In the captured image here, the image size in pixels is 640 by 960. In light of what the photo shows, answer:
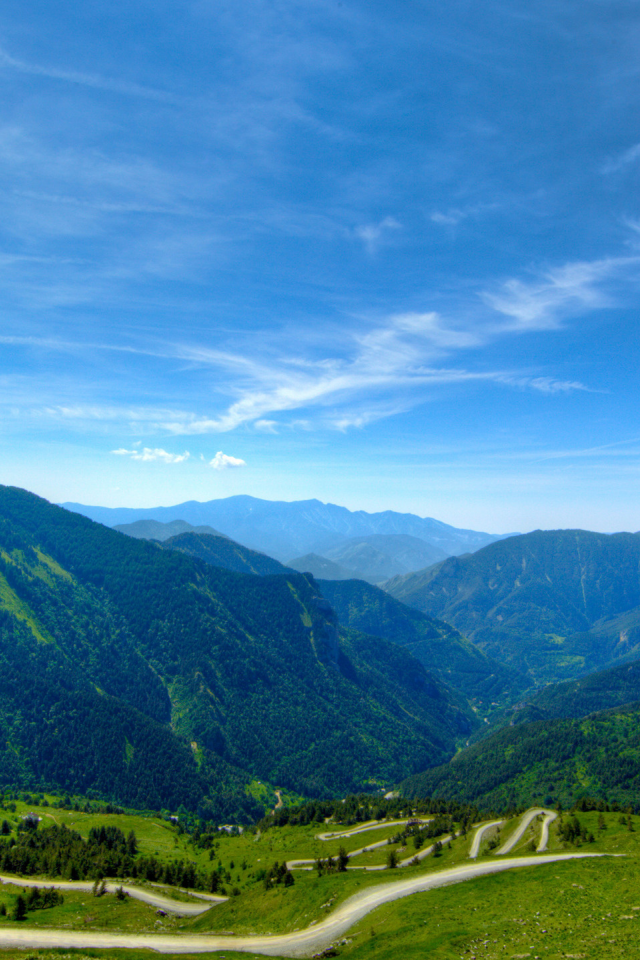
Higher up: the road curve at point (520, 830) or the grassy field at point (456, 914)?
the grassy field at point (456, 914)

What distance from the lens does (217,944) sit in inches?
2724

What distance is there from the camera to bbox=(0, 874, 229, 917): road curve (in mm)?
99188

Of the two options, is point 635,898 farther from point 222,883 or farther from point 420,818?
point 420,818

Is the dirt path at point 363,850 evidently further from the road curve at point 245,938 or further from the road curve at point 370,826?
the road curve at point 245,938

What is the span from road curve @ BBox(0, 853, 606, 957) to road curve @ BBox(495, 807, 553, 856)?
43529 millimetres

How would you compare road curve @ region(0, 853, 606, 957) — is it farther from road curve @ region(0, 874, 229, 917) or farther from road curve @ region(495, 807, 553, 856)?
road curve @ region(495, 807, 553, 856)

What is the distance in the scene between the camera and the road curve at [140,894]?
9919 centimetres

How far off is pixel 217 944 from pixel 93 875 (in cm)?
7075

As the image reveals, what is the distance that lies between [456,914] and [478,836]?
8253 cm

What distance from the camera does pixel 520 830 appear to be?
125 m

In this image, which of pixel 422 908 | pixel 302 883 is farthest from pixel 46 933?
pixel 422 908

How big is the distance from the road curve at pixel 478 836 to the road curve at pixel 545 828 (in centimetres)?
1370

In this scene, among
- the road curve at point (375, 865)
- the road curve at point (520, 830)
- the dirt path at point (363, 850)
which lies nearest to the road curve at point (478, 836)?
the road curve at point (520, 830)

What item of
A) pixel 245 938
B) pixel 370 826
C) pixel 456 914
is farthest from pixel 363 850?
pixel 456 914
